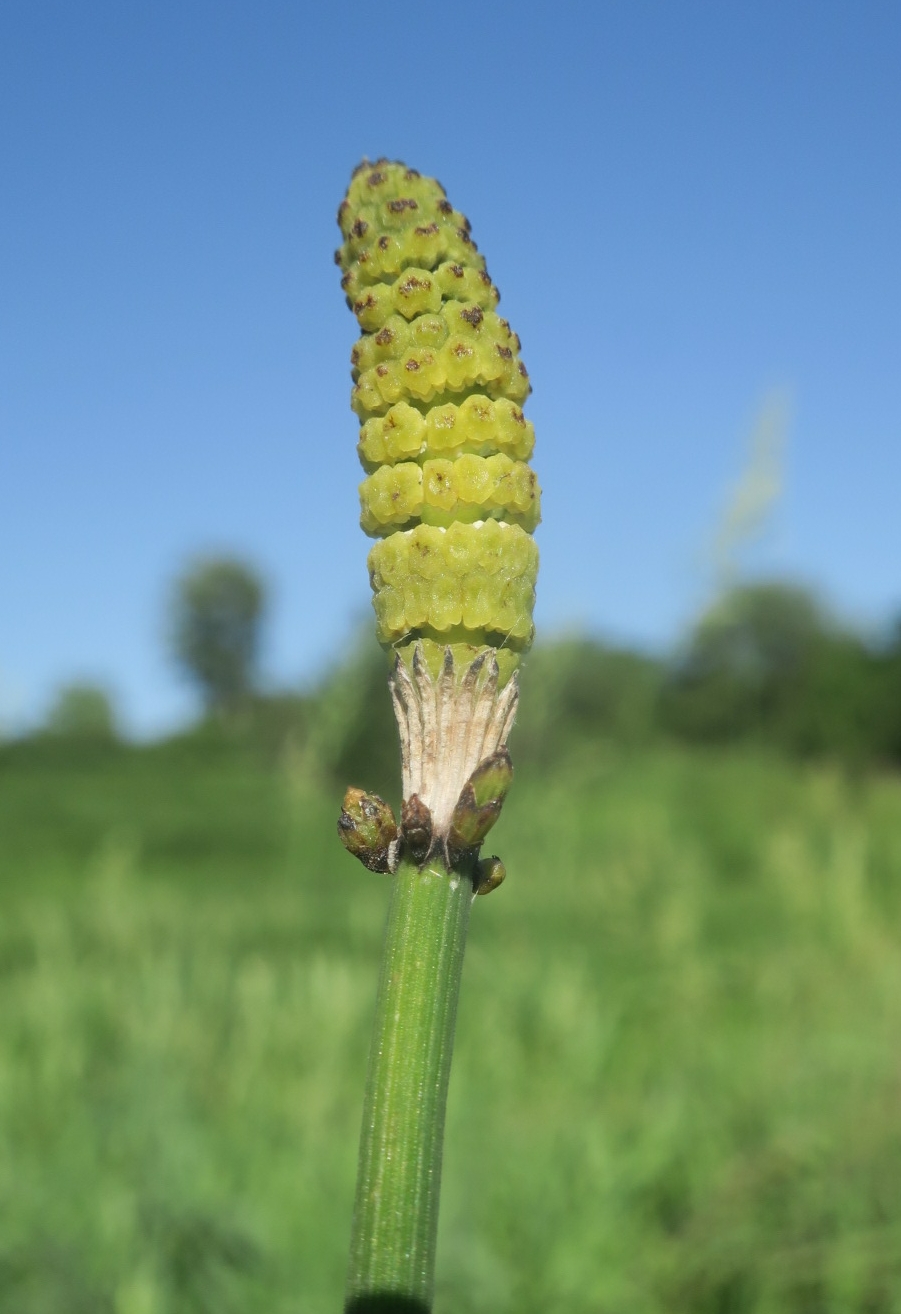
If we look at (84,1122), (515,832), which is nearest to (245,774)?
(515,832)

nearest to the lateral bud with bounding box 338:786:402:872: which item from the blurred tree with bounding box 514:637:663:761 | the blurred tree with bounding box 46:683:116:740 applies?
the blurred tree with bounding box 514:637:663:761

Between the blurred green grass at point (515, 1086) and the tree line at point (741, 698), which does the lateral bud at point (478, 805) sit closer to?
the blurred green grass at point (515, 1086)

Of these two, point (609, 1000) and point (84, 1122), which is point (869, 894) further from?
point (84, 1122)

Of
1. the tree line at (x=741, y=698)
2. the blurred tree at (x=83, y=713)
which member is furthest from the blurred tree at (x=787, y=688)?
the blurred tree at (x=83, y=713)

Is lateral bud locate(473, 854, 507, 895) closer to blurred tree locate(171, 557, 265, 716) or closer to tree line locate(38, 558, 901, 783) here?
tree line locate(38, 558, 901, 783)

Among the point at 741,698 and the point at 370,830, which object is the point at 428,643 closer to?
the point at 370,830

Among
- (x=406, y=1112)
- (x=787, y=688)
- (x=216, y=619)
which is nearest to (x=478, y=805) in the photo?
(x=406, y=1112)
